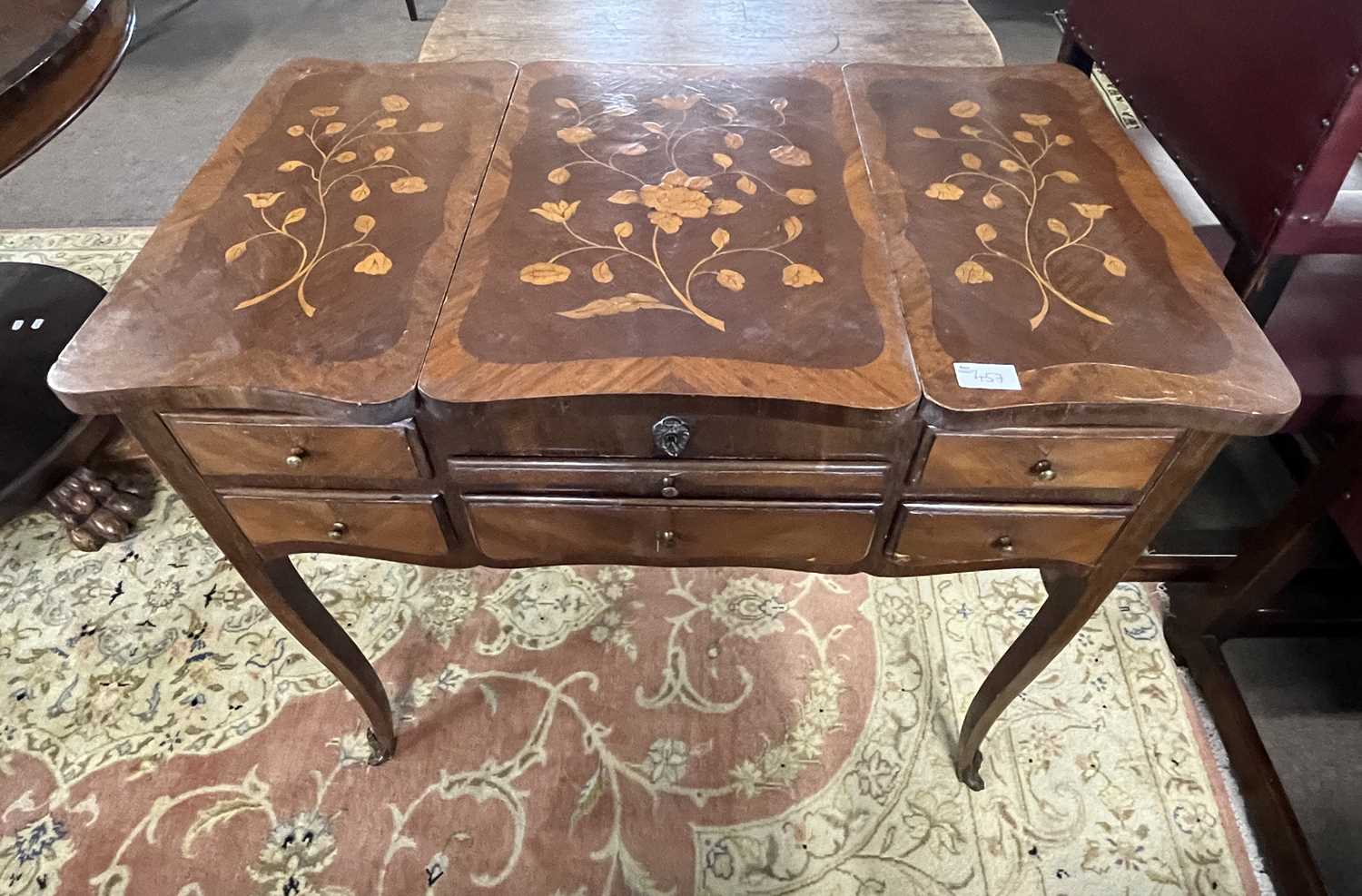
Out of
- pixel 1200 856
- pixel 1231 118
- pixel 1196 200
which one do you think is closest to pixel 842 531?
→ pixel 1231 118

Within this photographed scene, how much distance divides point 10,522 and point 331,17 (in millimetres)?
2370

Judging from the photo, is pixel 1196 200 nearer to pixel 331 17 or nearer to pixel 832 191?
pixel 832 191

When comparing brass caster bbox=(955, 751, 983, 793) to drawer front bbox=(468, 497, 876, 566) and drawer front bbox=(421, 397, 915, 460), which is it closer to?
drawer front bbox=(468, 497, 876, 566)

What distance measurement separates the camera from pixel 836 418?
2.30ft

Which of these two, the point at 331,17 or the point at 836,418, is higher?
the point at 836,418

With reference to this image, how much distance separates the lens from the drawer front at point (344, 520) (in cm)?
83

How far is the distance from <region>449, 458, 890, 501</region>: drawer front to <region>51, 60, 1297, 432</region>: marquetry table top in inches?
4.2

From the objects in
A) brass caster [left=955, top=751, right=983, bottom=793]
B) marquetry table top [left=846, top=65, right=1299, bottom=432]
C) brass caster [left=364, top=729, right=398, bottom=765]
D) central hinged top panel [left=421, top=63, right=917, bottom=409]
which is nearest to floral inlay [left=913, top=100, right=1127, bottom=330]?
marquetry table top [left=846, top=65, right=1299, bottom=432]

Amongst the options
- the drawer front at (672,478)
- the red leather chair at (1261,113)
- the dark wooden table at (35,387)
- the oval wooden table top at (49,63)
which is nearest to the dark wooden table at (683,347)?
the drawer front at (672,478)

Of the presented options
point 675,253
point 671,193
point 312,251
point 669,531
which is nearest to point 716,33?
point 671,193

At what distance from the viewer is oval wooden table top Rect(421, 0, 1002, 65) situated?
4.36 feet

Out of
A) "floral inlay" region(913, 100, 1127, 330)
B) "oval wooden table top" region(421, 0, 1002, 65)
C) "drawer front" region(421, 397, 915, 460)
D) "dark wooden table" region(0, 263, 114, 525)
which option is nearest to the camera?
"drawer front" region(421, 397, 915, 460)

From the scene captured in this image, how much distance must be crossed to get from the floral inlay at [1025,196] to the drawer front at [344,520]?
621 mm

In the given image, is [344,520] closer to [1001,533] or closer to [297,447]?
[297,447]
